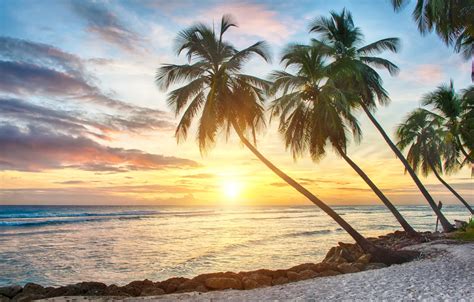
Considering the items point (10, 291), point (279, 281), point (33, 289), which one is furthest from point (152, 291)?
point (10, 291)

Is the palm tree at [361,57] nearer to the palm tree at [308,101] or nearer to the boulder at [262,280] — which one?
the palm tree at [308,101]

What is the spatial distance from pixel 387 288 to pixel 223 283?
523 centimetres

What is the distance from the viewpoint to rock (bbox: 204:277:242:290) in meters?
11.9

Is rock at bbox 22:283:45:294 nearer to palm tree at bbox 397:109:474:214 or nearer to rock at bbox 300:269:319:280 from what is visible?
rock at bbox 300:269:319:280

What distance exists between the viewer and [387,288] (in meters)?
8.59

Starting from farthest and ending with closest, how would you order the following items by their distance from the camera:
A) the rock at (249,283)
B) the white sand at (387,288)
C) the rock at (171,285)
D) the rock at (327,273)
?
the rock at (327,273) → the rock at (171,285) → the rock at (249,283) → the white sand at (387,288)

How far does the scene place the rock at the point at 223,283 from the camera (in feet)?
39.1

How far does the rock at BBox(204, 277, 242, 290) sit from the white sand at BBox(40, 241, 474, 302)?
1.32 m

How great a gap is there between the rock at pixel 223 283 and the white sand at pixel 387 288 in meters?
1.32

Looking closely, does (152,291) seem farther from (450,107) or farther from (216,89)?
(450,107)

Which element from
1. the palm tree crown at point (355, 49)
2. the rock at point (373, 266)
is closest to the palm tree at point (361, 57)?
the palm tree crown at point (355, 49)

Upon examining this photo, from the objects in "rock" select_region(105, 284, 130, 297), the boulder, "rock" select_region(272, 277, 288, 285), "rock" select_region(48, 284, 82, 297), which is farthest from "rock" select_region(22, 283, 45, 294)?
"rock" select_region(272, 277, 288, 285)

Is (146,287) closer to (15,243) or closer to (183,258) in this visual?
(183,258)

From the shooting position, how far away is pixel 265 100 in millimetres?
17328
